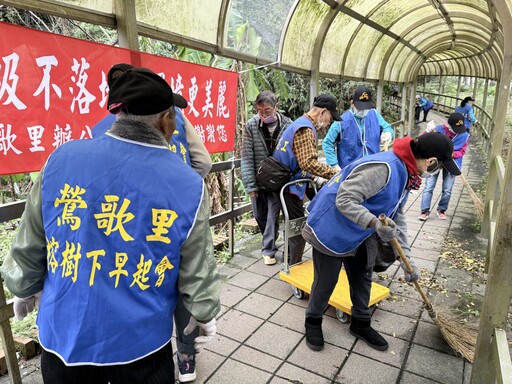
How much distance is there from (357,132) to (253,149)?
54.1 inches

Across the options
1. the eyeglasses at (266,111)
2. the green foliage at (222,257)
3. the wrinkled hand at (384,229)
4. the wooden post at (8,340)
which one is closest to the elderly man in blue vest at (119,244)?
the wooden post at (8,340)

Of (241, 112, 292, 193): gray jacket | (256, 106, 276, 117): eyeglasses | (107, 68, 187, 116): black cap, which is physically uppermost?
(107, 68, 187, 116): black cap

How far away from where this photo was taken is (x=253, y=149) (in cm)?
425

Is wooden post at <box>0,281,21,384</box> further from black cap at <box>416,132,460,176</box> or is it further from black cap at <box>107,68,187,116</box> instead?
black cap at <box>416,132,460,176</box>

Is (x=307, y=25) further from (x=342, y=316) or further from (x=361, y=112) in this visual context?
(x=342, y=316)

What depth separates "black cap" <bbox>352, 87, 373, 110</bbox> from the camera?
4.55 m

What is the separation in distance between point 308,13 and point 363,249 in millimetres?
3747

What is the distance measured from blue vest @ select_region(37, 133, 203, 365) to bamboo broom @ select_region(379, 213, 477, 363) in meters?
1.84

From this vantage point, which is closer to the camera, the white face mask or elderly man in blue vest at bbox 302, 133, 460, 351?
elderly man in blue vest at bbox 302, 133, 460, 351

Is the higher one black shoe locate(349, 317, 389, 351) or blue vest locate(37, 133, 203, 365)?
blue vest locate(37, 133, 203, 365)

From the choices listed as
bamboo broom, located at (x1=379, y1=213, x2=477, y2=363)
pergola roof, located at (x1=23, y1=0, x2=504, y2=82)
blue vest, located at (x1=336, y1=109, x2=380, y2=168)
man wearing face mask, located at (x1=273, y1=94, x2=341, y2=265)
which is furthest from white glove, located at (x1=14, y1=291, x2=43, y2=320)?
blue vest, located at (x1=336, y1=109, x2=380, y2=168)

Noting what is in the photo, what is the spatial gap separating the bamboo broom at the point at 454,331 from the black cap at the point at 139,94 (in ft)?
6.37

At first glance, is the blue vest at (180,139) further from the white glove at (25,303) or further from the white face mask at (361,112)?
the white face mask at (361,112)

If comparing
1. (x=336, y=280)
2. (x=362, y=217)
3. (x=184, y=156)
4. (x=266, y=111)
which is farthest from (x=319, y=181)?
(x=184, y=156)
